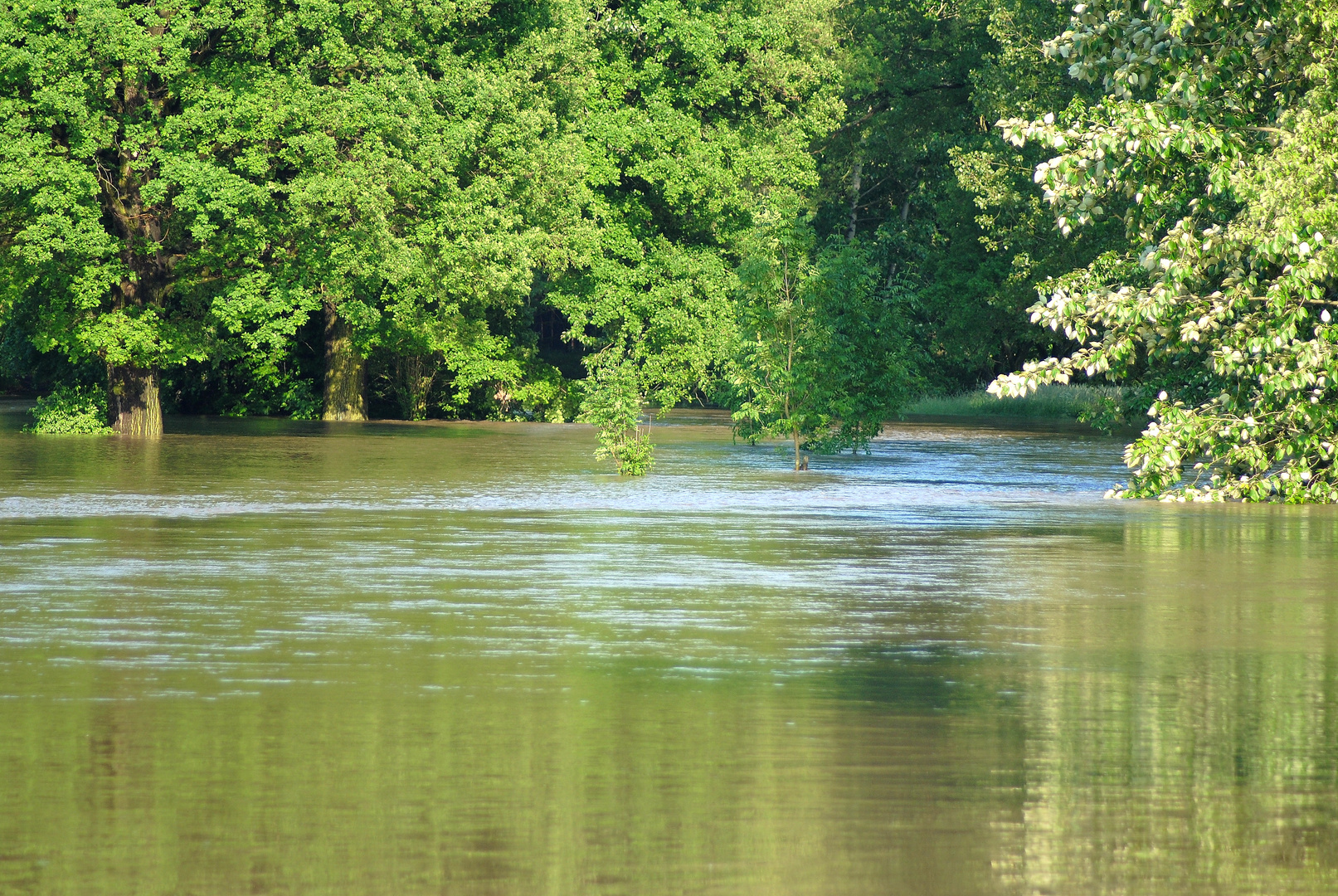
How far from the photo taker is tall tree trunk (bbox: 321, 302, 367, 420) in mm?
50781

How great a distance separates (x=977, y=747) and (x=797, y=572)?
23.8 ft

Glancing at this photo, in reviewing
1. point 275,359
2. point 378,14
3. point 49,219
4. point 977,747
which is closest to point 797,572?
point 977,747

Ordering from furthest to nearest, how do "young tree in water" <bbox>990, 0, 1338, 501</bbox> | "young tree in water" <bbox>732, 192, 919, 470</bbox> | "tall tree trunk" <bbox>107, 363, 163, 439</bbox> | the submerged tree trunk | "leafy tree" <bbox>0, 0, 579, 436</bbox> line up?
the submerged tree trunk → "tall tree trunk" <bbox>107, 363, 163, 439</bbox> → "leafy tree" <bbox>0, 0, 579, 436</bbox> → "young tree in water" <bbox>732, 192, 919, 470</bbox> → "young tree in water" <bbox>990, 0, 1338, 501</bbox>

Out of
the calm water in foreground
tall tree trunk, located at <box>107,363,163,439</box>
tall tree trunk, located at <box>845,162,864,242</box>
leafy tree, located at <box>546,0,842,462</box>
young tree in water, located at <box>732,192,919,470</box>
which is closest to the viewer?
the calm water in foreground

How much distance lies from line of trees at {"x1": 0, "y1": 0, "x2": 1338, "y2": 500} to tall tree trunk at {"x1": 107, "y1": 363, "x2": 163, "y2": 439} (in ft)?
0.24

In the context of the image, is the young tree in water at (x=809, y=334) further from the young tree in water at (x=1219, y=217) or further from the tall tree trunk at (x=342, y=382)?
the tall tree trunk at (x=342, y=382)

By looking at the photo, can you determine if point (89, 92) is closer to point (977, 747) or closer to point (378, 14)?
point (378, 14)

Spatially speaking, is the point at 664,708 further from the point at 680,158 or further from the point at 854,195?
the point at 854,195

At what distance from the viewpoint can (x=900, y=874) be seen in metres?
6.08

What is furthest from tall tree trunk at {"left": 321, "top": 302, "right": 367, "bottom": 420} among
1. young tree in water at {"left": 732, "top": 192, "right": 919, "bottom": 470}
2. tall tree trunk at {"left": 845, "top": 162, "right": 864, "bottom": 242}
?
tall tree trunk at {"left": 845, "top": 162, "right": 864, "bottom": 242}

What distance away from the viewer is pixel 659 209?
5522 centimetres

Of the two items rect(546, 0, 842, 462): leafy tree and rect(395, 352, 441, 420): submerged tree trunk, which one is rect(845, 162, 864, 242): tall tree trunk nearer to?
rect(546, 0, 842, 462): leafy tree

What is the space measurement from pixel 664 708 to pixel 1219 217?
16585 mm

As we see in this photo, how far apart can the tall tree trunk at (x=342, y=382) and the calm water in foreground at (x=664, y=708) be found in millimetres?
31145
